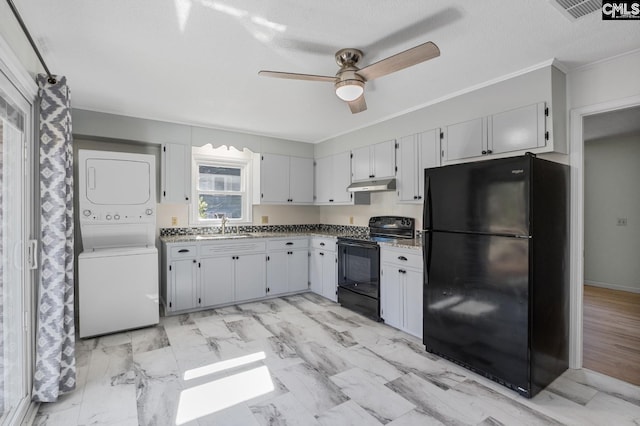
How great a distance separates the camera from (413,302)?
Result: 318cm

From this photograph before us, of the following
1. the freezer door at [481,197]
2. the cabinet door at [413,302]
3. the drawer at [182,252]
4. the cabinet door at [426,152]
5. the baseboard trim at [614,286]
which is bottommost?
the baseboard trim at [614,286]

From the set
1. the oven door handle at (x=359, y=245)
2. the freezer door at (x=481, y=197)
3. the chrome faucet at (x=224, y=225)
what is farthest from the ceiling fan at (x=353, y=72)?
the chrome faucet at (x=224, y=225)

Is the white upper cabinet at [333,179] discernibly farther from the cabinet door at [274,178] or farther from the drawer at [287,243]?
the drawer at [287,243]

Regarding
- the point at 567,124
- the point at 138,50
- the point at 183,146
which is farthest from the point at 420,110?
the point at 183,146

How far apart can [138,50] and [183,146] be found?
6.32 ft

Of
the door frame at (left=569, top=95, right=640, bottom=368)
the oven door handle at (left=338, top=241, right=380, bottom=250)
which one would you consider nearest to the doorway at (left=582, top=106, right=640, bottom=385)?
the door frame at (left=569, top=95, right=640, bottom=368)

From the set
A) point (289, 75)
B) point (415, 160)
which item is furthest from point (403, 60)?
point (415, 160)

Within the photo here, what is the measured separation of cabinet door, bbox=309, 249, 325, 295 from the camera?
461cm

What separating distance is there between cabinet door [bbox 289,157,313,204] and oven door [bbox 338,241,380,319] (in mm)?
1280

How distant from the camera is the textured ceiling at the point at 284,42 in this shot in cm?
182

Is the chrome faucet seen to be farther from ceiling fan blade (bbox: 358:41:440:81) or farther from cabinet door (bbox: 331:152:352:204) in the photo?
ceiling fan blade (bbox: 358:41:440:81)

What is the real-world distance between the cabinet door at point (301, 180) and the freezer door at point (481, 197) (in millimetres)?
2594

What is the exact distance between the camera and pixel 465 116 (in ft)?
9.85

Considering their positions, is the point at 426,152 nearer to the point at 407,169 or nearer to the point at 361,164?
the point at 407,169
